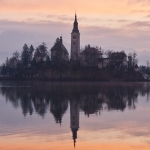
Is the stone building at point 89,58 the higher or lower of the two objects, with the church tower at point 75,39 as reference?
lower

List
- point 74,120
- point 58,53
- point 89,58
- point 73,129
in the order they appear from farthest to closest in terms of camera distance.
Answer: point 58,53
point 89,58
point 74,120
point 73,129

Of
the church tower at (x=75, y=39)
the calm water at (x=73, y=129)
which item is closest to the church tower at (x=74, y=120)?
the calm water at (x=73, y=129)

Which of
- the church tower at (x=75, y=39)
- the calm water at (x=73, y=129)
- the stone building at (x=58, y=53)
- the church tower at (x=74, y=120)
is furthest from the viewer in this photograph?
the church tower at (x=75, y=39)

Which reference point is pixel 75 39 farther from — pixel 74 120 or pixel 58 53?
pixel 74 120

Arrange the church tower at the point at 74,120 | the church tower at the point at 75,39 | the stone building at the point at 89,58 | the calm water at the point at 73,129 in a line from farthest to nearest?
the church tower at the point at 75,39
the stone building at the point at 89,58
the church tower at the point at 74,120
the calm water at the point at 73,129

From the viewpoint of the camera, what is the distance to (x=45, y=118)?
2839 cm

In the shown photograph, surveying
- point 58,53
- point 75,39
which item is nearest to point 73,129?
point 58,53

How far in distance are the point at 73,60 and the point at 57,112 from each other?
103m

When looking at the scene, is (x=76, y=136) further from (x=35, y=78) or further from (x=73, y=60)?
(x=73, y=60)

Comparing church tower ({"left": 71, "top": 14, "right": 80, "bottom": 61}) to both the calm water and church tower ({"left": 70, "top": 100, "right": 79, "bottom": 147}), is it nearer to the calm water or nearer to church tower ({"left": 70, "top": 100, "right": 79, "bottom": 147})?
church tower ({"left": 70, "top": 100, "right": 79, "bottom": 147})

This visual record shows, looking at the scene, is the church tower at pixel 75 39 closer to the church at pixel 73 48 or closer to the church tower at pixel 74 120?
the church at pixel 73 48

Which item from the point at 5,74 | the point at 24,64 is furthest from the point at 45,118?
the point at 5,74

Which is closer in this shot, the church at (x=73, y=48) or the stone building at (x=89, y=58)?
the stone building at (x=89, y=58)

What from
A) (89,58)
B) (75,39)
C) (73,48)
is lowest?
(89,58)
